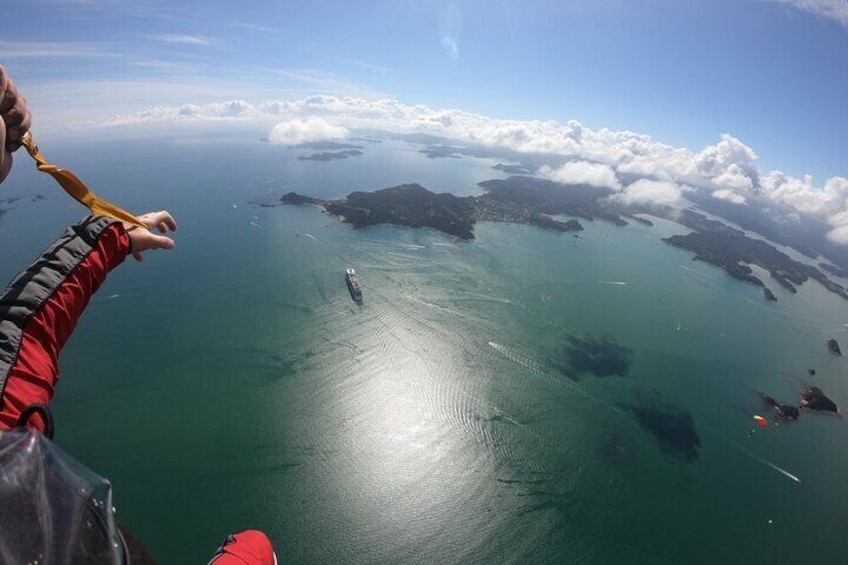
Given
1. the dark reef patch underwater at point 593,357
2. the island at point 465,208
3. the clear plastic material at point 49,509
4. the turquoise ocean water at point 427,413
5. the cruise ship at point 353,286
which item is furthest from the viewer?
the island at point 465,208

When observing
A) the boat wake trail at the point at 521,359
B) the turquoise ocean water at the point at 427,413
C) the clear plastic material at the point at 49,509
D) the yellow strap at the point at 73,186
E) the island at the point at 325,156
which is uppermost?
the yellow strap at the point at 73,186

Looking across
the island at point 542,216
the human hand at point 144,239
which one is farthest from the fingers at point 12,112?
the island at point 542,216

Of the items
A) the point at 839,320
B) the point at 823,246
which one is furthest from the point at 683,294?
the point at 823,246

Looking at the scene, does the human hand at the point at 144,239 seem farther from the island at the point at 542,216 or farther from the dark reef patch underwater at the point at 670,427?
the island at the point at 542,216

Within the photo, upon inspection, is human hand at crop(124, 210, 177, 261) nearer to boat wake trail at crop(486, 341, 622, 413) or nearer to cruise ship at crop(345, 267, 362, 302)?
boat wake trail at crop(486, 341, 622, 413)

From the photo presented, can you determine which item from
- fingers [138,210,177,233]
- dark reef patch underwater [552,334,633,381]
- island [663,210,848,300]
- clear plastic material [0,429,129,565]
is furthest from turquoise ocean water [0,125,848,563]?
island [663,210,848,300]

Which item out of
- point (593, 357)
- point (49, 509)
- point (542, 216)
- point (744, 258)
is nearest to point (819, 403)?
point (593, 357)

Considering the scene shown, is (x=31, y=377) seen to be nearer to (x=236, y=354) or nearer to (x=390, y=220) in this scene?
(x=236, y=354)

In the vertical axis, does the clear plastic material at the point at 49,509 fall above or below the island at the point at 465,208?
above
